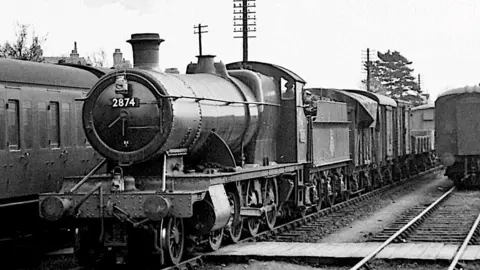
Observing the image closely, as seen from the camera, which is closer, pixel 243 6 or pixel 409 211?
pixel 409 211

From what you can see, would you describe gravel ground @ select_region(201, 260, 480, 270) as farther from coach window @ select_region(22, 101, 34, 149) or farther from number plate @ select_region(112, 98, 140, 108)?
coach window @ select_region(22, 101, 34, 149)

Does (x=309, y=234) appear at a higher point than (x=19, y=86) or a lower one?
lower

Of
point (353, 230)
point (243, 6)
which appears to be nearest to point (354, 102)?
point (353, 230)

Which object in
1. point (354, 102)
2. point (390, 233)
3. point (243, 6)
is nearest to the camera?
point (390, 233)

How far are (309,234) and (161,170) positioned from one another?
444 cm

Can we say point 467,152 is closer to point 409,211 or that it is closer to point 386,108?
point 386,108

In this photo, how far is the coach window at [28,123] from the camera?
12.1 m

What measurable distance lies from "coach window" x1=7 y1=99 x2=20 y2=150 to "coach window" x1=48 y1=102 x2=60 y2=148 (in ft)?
3.21

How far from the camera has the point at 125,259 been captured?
10.8 m

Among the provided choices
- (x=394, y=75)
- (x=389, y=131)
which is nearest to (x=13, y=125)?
(x=389, y=131)

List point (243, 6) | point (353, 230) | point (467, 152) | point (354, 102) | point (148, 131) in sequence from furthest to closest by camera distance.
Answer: point (243, 6) < point (467, 152) < point (354, 102) < point (353, 230) < point (148, 131)

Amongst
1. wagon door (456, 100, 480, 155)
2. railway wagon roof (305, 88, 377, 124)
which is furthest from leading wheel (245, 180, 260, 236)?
wagon door (456, 100, 480, 155)

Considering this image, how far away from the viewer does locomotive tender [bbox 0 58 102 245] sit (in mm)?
11656

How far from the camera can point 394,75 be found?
72.9m
